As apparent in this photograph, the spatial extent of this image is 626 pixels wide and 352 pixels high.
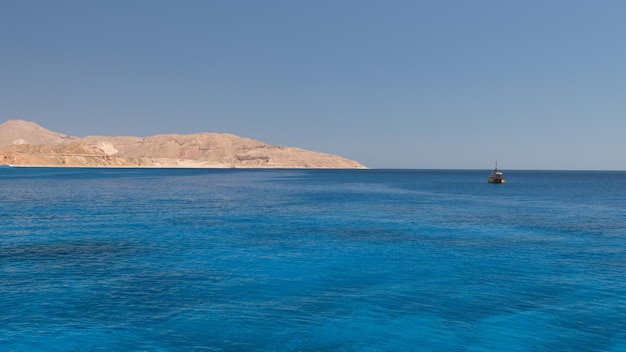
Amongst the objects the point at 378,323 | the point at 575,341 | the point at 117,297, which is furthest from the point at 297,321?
the point at 575,341

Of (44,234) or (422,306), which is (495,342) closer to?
(422,306)

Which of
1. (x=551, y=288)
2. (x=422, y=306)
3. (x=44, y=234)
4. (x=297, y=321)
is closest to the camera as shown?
(x=297, y=321)

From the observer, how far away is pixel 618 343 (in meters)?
16.2

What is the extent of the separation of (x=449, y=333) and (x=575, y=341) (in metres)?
4.82

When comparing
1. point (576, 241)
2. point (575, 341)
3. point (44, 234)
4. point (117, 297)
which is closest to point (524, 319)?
point (575, 341)

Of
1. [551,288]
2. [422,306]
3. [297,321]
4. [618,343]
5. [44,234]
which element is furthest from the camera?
[44,234]

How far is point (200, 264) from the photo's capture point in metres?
27.4

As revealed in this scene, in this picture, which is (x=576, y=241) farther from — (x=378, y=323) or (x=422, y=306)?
(x=378, y=323)

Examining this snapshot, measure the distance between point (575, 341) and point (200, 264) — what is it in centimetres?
2088

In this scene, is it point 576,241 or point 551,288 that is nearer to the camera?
point 551,288

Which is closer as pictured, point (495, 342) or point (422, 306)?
point (495, 342)

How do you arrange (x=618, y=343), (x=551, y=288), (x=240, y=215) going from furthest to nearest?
1. (x=240, y=215)
2. (x=551, y=288)
3. (x=618, y=343)

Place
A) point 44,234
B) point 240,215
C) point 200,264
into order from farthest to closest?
point 240,215
point 44,234
point 200,264

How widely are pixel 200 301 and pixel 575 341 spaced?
639 inches
